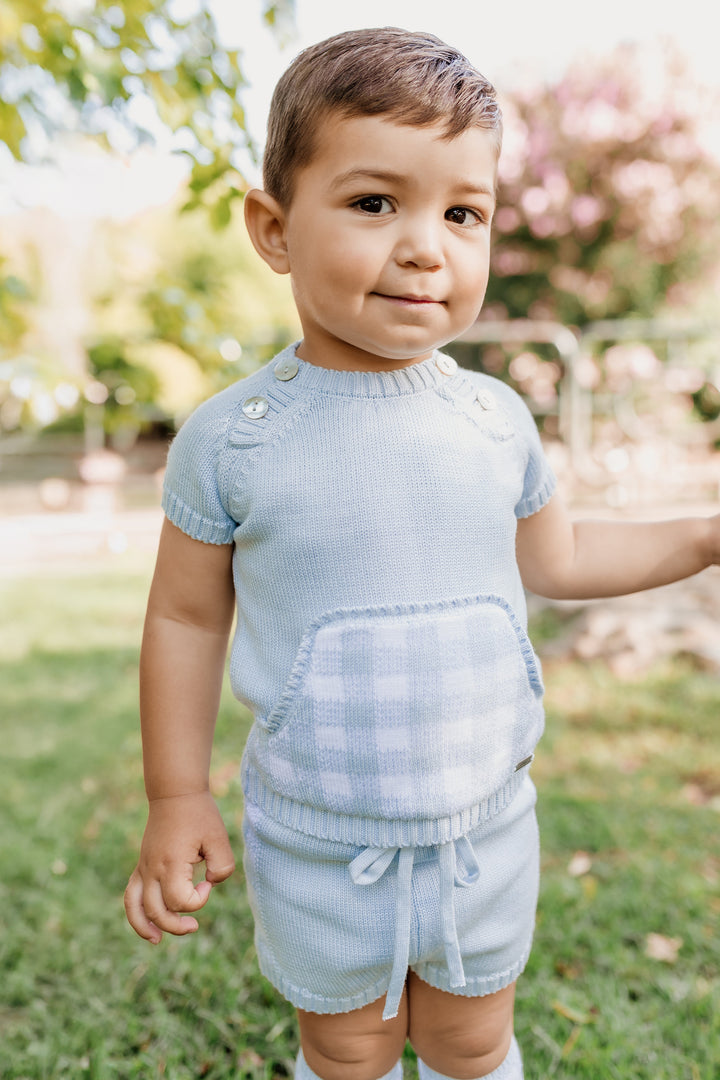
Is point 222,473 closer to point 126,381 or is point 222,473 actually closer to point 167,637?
point 167,637

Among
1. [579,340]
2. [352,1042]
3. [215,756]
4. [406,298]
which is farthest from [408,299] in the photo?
[579,340]

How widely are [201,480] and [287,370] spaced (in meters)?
0.19

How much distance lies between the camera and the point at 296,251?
47.1 inches

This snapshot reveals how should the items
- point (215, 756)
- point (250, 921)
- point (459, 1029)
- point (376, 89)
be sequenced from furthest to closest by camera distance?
1. point (215, 756)
2. point (250, 921)
3. point (459, 1029)
4. point (376, 89)

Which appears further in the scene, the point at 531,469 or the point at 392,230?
the point at 531,469

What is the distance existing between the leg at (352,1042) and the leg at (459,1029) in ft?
0.13

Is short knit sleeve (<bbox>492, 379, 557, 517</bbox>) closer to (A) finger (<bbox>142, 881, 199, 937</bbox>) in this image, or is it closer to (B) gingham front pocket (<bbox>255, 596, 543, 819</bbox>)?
(B) gingham front pocket (<bbox>255, 596, 543, 819</bbox>)

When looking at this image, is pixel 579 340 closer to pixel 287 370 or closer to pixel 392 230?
pixel 287 370

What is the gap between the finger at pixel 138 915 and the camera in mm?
1281

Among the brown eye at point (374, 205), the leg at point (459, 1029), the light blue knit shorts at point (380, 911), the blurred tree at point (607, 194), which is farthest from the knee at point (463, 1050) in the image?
the blurred tree at point (607, 194)

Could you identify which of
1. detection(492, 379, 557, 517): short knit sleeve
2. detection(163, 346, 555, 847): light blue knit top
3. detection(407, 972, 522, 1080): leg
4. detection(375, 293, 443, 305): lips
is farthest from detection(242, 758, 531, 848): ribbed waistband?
detection(375, 293, 443, 305): lips

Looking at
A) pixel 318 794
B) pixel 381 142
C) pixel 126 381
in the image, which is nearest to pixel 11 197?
pixel 126 381

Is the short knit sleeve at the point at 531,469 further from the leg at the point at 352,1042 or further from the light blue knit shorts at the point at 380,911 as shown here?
the leg at the point at 352,1042

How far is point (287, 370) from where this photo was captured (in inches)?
51.3
